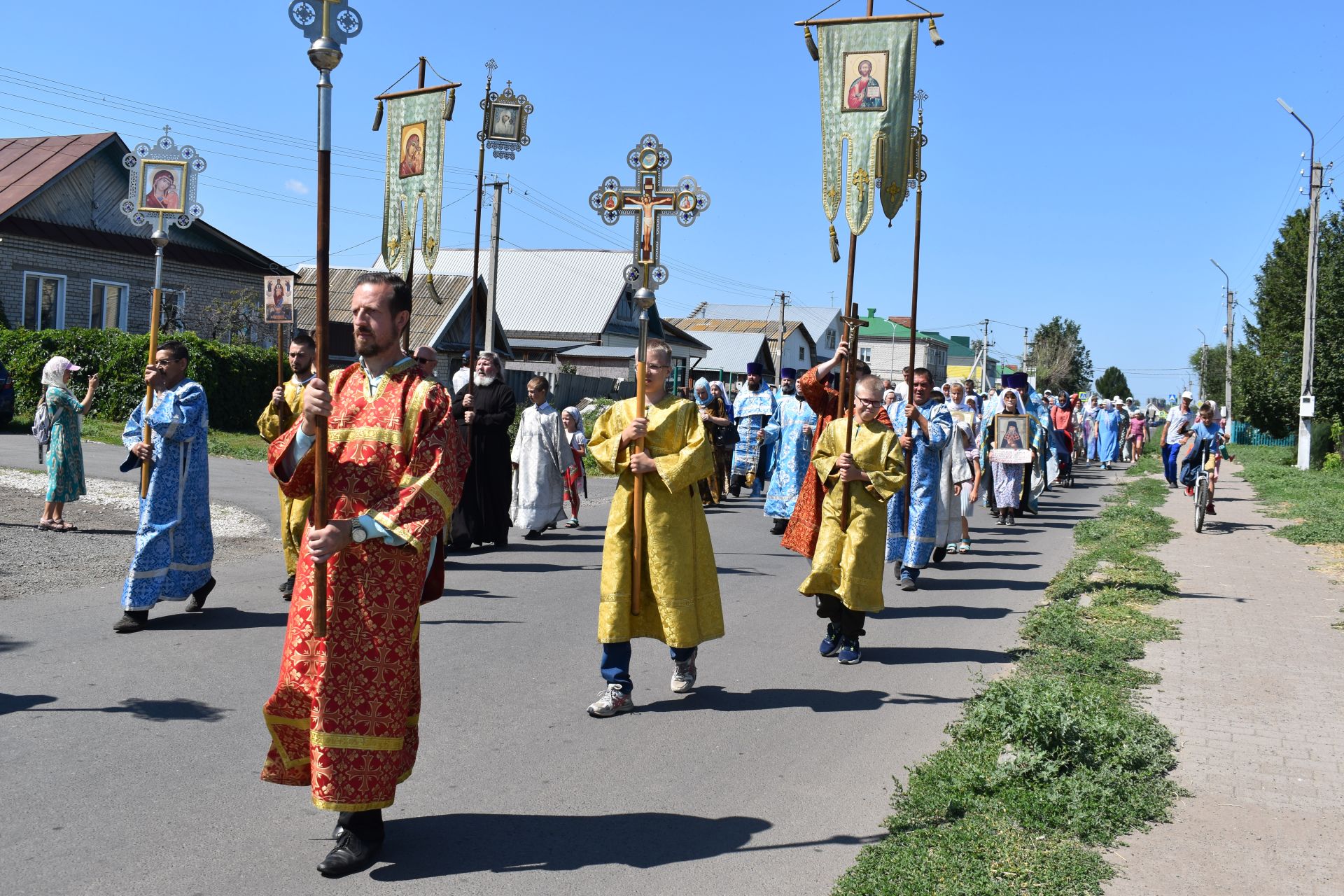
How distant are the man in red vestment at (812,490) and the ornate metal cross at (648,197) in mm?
1298

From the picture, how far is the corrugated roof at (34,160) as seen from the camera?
27500mm

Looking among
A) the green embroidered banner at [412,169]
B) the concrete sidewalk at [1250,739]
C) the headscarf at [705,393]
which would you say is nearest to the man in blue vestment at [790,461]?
the concrete sidewalk at [1250,739]

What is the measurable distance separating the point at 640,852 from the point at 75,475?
10.1m

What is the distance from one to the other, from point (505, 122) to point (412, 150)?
11.0 ft

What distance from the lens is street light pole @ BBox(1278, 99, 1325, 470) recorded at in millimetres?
30219

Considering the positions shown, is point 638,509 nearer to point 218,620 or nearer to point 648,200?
point 648,200

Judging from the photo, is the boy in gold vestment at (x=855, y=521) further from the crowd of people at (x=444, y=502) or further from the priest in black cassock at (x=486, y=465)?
the priest in black cassock at (x=486, y=465)

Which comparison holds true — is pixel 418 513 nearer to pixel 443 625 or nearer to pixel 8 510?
pixel 443 625

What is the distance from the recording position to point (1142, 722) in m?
6.05

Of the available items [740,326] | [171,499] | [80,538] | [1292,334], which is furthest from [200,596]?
[740,326]

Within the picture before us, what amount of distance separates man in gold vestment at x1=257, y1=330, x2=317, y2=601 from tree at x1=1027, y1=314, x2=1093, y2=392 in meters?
88.3

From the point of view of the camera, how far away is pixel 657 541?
6410 mm

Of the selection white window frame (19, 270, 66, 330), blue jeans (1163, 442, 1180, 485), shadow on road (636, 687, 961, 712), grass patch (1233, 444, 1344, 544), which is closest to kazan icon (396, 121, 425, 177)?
shadow on road (636, 687, 961, 712)

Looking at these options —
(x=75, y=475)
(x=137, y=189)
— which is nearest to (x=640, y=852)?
(x=137, y=189)
